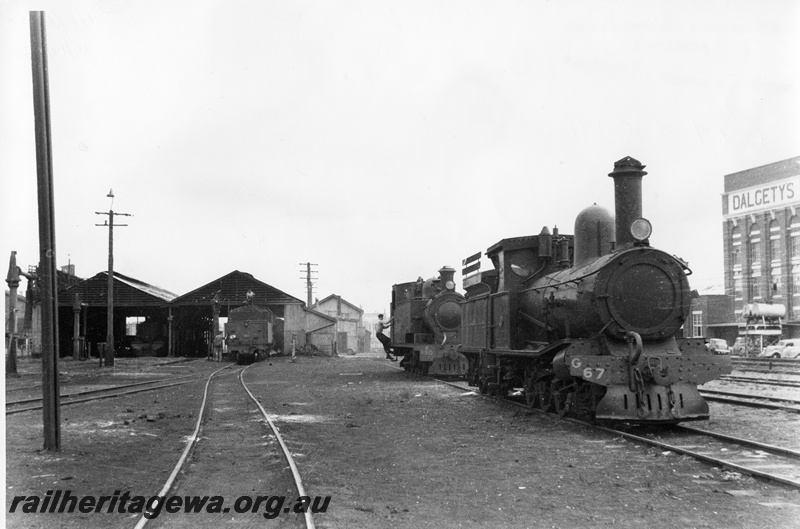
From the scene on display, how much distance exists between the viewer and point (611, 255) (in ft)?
32.4

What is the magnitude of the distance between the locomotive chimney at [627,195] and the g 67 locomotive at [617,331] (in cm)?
1

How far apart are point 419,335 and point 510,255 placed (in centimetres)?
906

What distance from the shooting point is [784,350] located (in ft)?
105

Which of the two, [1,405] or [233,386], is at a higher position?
[1,405]

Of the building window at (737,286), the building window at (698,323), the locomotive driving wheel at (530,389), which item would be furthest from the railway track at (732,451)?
the building window at (737,286)

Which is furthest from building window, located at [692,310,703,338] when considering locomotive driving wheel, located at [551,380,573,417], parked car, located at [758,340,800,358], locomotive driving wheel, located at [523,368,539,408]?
locomotive driving wheel, located at [551,380,573,417]

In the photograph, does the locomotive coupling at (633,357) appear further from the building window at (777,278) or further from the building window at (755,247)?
the building window at (755,247)

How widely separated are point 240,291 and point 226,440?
3797cm

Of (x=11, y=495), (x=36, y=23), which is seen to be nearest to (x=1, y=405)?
(x=11, y=495)

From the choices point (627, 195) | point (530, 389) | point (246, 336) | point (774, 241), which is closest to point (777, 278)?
point (774, 241)

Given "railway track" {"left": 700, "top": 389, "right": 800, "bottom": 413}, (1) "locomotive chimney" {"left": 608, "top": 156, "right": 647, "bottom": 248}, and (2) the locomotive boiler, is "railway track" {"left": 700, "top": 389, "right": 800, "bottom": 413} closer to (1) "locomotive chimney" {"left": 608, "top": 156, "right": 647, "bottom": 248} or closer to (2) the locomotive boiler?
(1) "locomotive chimney" {"left": 608, "top": 156, "right": 647, "bottom": 248}

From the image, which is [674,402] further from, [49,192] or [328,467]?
[49,192]

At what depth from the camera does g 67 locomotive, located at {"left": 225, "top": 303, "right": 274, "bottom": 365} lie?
116ft

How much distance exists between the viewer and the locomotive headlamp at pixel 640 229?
9891 millimetres
